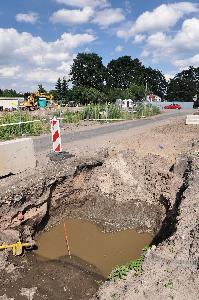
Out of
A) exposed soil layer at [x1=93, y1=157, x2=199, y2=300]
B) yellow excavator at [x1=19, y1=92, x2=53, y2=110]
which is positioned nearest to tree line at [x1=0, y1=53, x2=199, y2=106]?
yellow excavator at [x1=19, y1=92, x2=53, y2=110]

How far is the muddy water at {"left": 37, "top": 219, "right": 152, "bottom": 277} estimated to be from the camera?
8.17 m

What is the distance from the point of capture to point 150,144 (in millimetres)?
13508

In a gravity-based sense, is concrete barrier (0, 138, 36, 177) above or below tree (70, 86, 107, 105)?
below

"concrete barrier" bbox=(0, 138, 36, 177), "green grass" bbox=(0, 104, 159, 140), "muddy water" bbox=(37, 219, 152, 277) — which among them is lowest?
"muddy water" bbox=(37, 219, 152, 277)

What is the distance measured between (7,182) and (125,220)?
3.86 meters

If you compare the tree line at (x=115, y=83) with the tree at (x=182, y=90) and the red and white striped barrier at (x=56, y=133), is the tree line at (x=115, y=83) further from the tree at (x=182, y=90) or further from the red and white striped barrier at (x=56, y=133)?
the red and white striped barrier at (x=56, y=133)

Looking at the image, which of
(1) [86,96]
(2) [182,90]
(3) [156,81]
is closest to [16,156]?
(1) [86,96]

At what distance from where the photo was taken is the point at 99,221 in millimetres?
10055

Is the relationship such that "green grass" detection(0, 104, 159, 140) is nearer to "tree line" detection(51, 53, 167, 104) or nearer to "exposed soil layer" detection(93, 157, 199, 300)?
"exposed soil layer" detection(93, 157, 199, 300)

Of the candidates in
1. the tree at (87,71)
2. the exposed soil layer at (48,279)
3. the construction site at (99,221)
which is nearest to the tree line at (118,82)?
the tree at (87,71)

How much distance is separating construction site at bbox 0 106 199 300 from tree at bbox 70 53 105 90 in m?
65.4

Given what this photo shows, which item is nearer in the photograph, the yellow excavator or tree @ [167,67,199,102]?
the yellow excavator

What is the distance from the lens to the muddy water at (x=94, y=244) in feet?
26.8

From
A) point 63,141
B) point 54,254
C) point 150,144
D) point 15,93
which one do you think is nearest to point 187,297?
point 54,254
